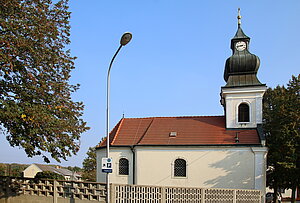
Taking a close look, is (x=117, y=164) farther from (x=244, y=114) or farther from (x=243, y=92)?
(x=243, y=92)

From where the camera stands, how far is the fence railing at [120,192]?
1362 centimetres

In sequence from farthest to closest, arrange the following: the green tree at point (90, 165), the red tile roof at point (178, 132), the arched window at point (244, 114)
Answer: the green tree at point (90, 165)
the arched window at point (244, 114)
the red tile roof at point (178, 132)

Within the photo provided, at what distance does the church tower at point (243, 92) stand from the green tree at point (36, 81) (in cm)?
1391

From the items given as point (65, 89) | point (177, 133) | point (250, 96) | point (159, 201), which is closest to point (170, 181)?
point (177, 133)

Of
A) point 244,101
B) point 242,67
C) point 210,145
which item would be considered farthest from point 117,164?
point 242,67

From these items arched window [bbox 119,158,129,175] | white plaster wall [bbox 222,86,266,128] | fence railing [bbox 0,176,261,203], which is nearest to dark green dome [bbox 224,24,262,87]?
white plaster wall [bbox 222,86,266,128]

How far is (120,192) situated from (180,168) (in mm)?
9274

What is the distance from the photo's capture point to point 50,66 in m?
13.6

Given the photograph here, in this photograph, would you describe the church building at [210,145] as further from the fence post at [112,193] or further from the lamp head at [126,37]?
the lamp head at [126,37]

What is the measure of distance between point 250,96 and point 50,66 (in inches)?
645

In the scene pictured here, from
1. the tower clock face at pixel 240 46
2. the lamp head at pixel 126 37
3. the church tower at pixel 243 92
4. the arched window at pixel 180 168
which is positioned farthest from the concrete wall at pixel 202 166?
the lamp head at pixel 126 37

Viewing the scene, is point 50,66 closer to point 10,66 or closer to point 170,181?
point 10,66

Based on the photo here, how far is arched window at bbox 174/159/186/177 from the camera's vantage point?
72.6 ft

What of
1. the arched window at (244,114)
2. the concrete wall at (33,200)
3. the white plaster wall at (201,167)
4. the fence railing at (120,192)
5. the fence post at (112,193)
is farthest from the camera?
the arched window at (244,114)
